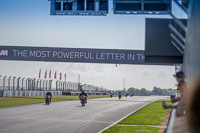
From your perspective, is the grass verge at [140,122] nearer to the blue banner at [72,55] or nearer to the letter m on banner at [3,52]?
the blue banner at [72,55]

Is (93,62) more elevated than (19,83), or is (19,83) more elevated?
(93,62)

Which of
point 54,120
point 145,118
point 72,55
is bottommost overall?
point 145,118

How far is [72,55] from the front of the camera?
39312mm

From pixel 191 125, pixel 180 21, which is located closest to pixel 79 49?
pixel 180 21

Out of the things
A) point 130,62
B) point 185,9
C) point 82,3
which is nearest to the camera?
point 185,9

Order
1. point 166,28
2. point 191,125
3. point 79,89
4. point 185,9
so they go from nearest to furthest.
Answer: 1. point 191,125
2. point 185,9
3. point 166,28
4. point 79,89

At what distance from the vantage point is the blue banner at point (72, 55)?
1521 inches

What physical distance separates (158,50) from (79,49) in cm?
2596

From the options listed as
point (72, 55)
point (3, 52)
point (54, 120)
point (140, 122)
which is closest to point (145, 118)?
point (140, 122)

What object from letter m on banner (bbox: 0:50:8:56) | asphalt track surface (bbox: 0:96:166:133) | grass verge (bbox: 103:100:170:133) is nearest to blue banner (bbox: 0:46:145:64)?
letter m on banner (bbox: 0:50:8:56)

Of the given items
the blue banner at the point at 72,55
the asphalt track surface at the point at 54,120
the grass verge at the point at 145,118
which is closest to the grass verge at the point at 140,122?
the grass verge at the point at 145,118

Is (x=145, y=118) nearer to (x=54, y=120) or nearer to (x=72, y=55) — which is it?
(x=54, y=120)

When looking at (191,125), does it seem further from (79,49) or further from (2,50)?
(2,50)

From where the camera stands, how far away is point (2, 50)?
4000 centimetres
